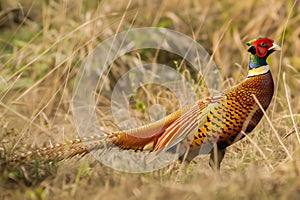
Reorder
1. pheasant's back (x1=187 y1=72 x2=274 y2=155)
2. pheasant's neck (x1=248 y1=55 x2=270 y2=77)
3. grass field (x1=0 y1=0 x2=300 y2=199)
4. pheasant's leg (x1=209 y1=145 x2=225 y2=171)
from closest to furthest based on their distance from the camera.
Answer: grass field (x1=0 y1=0 x2=300 y2=199) → pheasant's leg (x1=209 y1=145 x2=225 y2=171) → pheasant's back (x1=187 y1=72 x2=274 y2=155) → pheasant's neck (x1=248 y1=55 x2=270 y2=77)

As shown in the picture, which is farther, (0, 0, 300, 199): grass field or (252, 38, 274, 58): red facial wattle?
(252, 38, 274, 58): red facial wattle

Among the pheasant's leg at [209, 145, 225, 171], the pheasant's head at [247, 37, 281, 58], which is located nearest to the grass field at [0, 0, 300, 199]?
the pheasant's leg at [209, 145, 225, 171]

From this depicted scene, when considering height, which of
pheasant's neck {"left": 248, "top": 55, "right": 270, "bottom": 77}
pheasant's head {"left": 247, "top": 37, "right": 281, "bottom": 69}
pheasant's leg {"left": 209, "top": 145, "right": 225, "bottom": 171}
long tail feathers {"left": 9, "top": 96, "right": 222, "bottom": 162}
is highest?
pheasant's head {"left": 247, "top": 37, "right": 281, "bottom": 69}

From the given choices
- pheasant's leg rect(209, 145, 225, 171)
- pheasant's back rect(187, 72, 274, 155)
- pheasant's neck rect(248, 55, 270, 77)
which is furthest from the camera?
pheasant's neck rect(248, 55, 270, 77)

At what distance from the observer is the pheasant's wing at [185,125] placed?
3.02 meters

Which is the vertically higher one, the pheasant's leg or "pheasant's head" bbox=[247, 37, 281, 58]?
"pheasant's head" bbox=[247, 37, 281, 58]

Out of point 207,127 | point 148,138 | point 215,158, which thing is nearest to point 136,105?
point 148,138

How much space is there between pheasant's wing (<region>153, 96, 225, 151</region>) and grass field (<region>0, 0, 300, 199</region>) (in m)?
0.14

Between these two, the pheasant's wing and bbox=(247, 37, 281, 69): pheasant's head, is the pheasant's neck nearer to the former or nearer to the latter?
bbox=(247, 37, 281, 69): pheasant's head

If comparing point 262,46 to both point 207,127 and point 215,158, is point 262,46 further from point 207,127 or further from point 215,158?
point 215,158

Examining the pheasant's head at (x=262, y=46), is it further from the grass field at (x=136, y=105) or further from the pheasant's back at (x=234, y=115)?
the grass field at (x=136, y=105)

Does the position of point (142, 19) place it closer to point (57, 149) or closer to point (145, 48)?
point (145, 48)

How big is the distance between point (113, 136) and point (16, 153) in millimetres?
525

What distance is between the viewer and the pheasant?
296 cm
